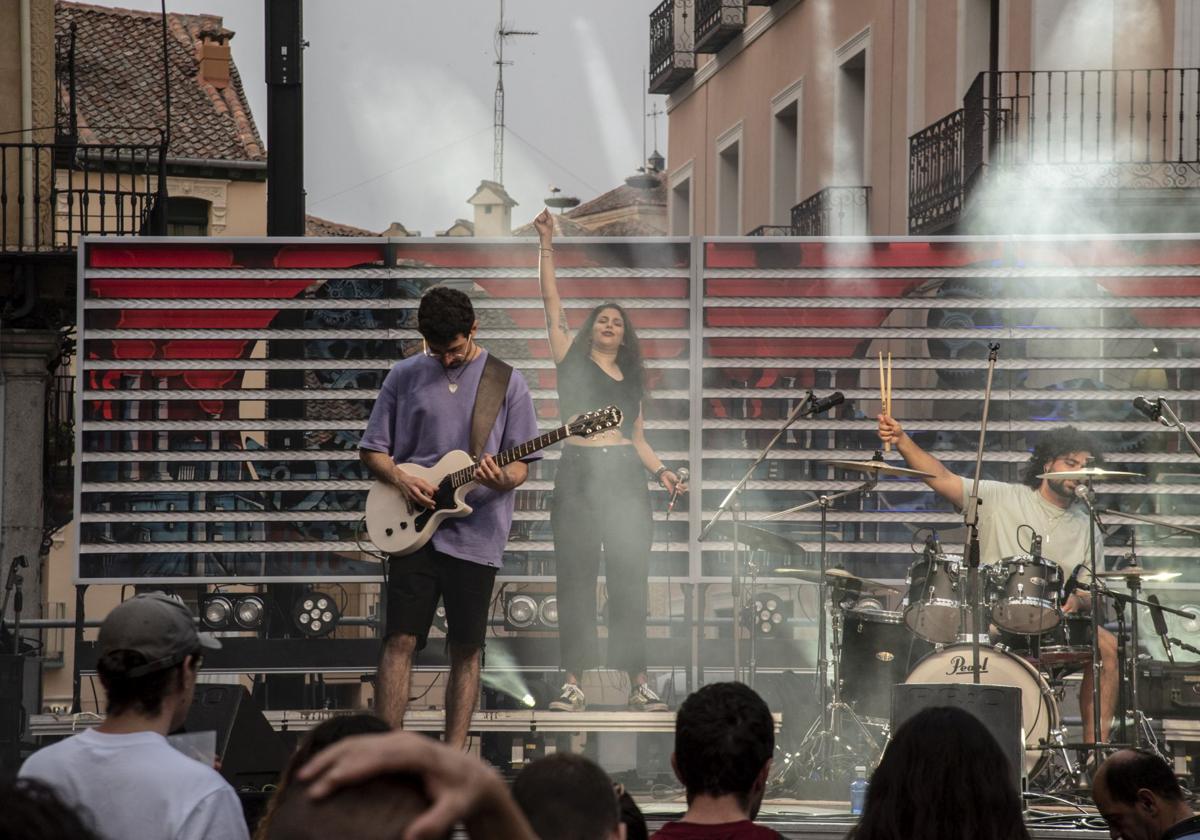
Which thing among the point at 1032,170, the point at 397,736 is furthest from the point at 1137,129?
the point at 397,736

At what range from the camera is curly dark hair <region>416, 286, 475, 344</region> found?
23.7ft

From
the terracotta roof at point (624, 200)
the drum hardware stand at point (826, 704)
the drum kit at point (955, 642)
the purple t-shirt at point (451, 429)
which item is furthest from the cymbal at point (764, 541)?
the terracotta roof at point (624, 200)

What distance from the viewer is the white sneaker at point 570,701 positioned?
864cm

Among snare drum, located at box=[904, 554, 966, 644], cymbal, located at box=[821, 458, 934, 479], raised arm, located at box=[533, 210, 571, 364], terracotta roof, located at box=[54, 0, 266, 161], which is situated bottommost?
snare drum, located at box=[904, 554, 966, 644]

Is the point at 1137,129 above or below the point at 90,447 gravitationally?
above

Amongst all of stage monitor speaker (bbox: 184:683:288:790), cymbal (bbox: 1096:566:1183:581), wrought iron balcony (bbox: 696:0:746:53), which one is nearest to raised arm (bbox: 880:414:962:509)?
cymbal (bbox: 1096:566:1183:581)

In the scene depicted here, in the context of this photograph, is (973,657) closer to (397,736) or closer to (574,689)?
(574,689)

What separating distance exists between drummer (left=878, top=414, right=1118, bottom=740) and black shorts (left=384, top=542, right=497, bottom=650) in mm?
2674

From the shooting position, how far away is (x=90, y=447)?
1043cm

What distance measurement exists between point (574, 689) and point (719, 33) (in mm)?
10461

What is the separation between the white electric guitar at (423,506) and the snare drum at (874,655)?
247 centimetres

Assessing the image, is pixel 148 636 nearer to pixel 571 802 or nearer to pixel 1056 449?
pixel 571 802

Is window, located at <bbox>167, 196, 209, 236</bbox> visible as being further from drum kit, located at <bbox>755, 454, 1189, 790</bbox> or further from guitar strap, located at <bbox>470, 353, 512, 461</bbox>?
guitar strap, located at <bbox>470, 353, 512, 461</bbox>

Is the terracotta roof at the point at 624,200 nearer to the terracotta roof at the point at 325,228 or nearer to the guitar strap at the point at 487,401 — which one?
the guitar strap at the point at 487,401
